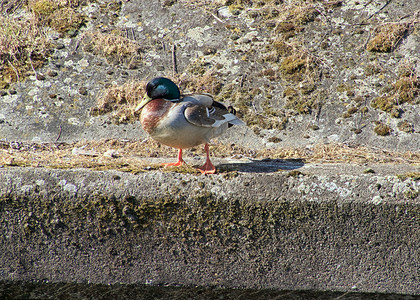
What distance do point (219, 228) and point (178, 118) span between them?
917 millimetres

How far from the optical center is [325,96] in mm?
4969

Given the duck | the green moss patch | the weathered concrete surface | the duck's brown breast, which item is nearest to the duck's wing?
the duck

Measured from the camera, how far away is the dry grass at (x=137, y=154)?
3.75 meters

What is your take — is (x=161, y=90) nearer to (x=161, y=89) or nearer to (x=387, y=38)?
(x=161, y=89)

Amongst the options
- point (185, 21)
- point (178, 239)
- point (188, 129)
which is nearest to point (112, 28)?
point (185, 21)

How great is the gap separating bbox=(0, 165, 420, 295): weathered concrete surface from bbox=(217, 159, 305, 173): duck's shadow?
0.80ft

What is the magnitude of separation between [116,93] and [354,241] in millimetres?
3071

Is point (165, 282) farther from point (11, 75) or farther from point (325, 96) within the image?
point (11, 75)

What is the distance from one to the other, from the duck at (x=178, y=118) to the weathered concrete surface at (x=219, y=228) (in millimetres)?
389

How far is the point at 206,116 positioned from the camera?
12.2 ft

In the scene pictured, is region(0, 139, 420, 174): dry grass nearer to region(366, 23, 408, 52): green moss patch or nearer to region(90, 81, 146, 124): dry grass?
region(90, 81, 146, 124): dry grass

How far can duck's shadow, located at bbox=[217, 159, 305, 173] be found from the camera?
3.64 metres

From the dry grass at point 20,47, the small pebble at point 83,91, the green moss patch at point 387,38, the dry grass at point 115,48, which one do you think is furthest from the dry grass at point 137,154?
the green moss patch at point 387,38

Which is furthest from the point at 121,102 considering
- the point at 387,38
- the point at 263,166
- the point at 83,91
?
the point at 387,38
